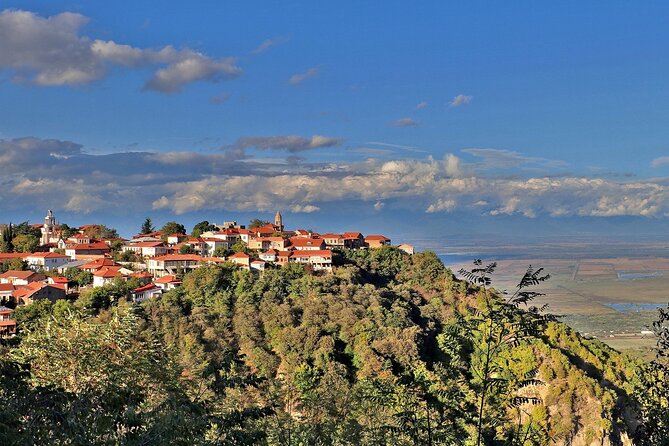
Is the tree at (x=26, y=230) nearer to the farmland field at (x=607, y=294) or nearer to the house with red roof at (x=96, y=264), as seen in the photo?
the house with red roof at (x=96, y=264)

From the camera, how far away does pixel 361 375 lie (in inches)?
1391

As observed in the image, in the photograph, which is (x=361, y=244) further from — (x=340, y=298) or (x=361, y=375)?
(x=361, y=375)

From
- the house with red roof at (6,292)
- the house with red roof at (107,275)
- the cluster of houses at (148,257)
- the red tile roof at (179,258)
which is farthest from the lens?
the red tile roof at (179,258)

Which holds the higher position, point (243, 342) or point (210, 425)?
point (210, 425)

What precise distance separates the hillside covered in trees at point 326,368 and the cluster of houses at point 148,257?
2.62m

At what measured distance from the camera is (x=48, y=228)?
69.9 meters

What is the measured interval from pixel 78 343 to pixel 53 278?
41.0 meters

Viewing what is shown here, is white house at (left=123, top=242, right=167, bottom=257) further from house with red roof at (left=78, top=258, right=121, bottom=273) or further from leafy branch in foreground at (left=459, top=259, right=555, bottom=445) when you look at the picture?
leafy branch in foreground at (left=459, top=259, right=555, bottom=445)

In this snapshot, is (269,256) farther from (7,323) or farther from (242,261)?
(7,323)

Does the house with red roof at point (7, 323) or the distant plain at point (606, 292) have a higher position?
the house with red roof at point (7, 323)

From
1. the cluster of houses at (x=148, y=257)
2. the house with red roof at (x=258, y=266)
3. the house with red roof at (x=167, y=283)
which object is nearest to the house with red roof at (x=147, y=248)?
the cluster of houses at (x=148, y=257)

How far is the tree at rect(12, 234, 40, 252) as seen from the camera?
197ft

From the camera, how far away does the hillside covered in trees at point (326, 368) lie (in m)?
8.68

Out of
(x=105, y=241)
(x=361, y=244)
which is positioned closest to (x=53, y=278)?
(x=105, y=241)
